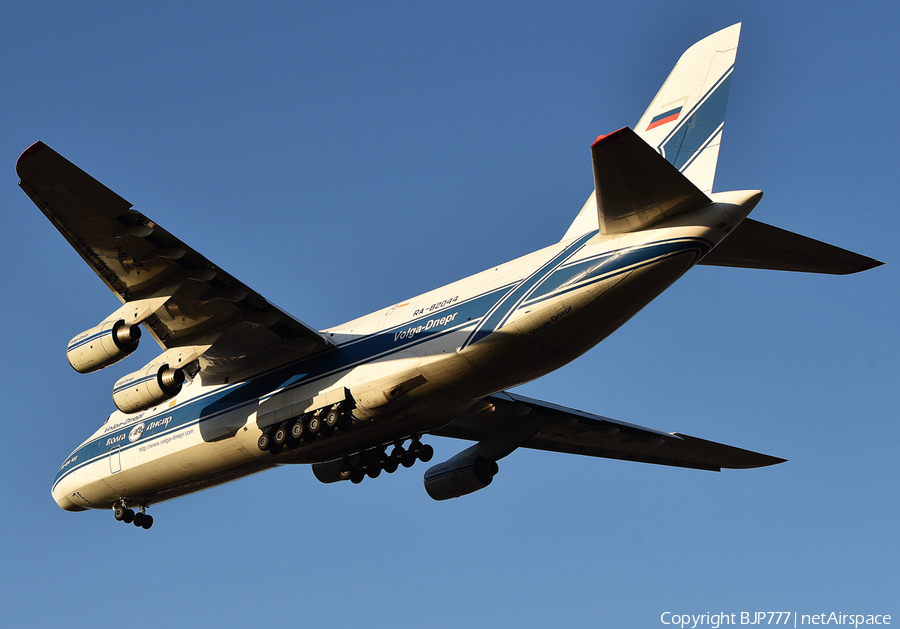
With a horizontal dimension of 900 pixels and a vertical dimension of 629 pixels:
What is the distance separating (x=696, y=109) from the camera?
12.4 m

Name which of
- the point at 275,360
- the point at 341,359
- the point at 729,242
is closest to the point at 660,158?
the point at 729,242

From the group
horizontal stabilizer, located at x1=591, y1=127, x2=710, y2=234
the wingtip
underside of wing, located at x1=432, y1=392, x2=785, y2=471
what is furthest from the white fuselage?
the wingtip

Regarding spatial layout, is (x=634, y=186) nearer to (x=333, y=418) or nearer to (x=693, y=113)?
(x=693, y=113)

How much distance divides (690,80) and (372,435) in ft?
20.1

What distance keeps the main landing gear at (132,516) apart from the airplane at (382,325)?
1.3 inches

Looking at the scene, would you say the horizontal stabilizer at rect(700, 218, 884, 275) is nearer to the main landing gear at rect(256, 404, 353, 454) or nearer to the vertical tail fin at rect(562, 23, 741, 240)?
the vertical tail fin at rect(562, 23, 741, 240)

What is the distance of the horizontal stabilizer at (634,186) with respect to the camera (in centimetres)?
984

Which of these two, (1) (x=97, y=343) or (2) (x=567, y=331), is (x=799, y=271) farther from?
(1) (x=97, y=343)

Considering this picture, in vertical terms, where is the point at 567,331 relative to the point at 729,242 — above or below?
below

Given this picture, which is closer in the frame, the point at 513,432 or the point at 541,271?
the point at 541,271

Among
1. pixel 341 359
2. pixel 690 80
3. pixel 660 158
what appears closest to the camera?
pixel 660 158

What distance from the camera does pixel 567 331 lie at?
11727mm

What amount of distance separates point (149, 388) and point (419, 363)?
3.73 m

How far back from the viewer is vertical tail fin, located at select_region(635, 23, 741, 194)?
39.2ft
